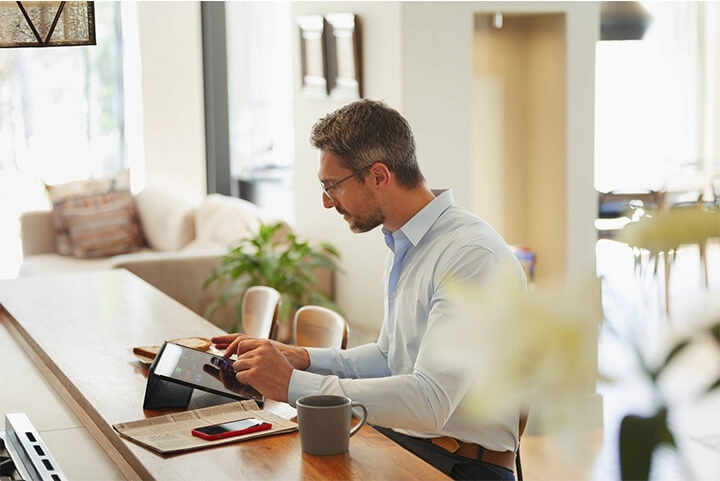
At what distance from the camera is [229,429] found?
1.88 metres

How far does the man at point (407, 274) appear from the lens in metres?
2.03

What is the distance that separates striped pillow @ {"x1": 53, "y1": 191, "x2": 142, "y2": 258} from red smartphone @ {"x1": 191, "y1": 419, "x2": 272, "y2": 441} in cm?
524

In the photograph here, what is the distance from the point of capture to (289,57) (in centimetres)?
736

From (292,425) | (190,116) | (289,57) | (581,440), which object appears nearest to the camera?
(581,440)

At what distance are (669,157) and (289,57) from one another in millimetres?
3784

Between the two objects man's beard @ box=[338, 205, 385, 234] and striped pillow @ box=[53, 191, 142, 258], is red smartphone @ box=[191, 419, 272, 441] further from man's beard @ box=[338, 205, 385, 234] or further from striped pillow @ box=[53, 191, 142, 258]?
striped pillow @ box=[53, 191, 142, 258]

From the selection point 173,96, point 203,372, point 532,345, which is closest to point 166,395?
point 203,372

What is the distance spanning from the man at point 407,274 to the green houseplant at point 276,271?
315 cm

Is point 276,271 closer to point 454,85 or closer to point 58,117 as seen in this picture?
point 454,85

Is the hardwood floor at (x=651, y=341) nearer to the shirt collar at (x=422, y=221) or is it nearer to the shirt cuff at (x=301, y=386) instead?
the shirt cuff at (x=301, y=386)

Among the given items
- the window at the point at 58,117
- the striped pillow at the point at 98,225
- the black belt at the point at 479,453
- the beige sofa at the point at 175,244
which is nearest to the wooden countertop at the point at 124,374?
the black belt at the point at 479,453

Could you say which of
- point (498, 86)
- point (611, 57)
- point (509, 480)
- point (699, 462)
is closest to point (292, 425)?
point (509, 480)

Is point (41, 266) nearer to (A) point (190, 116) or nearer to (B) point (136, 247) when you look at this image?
(B) point (136, 247)

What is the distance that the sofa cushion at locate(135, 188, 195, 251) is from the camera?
6.79m
